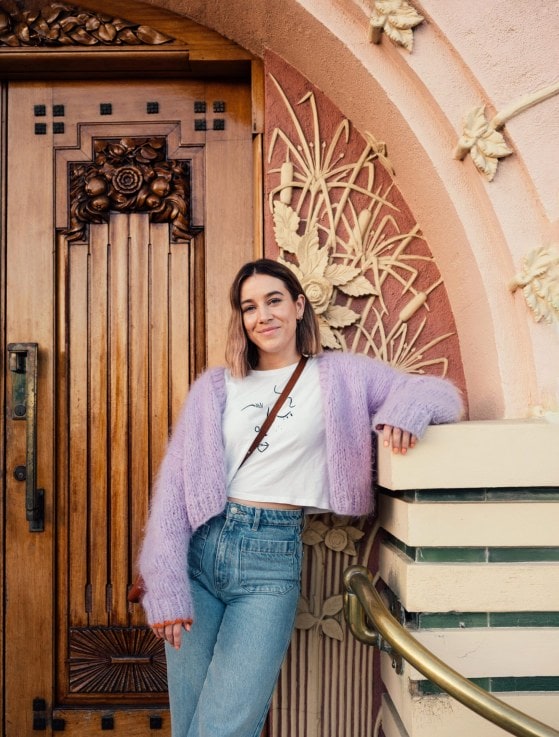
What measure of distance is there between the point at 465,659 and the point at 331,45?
5.85ft

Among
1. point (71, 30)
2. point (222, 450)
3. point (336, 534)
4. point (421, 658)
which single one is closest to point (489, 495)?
point (421, 658)

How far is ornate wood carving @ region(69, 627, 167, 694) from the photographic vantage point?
2.25 m

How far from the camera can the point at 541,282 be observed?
184cm

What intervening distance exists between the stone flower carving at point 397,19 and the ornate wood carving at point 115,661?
2.06m

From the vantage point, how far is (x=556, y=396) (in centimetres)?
180

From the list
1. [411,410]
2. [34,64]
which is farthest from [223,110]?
[411,410]

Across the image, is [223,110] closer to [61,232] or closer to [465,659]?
[61,232]

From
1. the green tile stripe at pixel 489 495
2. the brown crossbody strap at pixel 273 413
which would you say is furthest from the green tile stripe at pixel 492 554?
the brown crossbody strap at pixel 273 413

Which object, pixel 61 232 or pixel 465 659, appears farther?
pixel 61 232

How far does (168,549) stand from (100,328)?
95cm

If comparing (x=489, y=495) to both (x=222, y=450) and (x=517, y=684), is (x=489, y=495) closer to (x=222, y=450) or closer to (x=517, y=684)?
(x=517, y=684)

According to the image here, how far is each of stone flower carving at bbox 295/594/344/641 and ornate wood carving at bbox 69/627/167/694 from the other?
549 millimetres

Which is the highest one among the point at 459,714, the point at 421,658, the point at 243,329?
the point at 243,329

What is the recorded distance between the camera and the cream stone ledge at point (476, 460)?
1.61 meters
